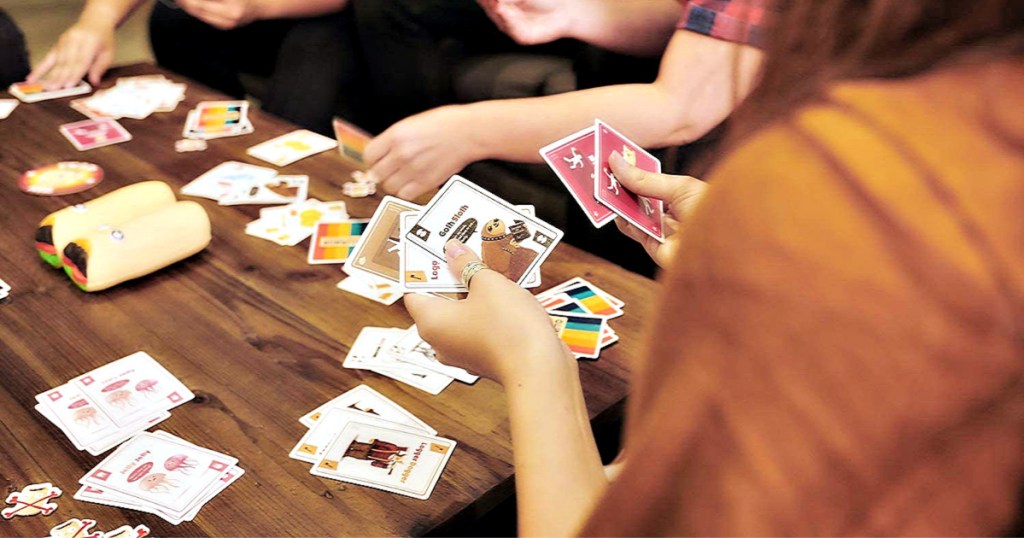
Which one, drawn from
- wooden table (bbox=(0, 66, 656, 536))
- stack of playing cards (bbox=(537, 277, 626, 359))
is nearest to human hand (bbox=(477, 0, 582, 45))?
wooden table (bbox=(0, 66, 656, 536))

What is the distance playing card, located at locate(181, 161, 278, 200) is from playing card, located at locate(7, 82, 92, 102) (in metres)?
0.61

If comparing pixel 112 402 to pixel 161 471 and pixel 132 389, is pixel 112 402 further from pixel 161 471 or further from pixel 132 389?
pixel 161 471

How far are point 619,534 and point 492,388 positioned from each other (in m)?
0.57

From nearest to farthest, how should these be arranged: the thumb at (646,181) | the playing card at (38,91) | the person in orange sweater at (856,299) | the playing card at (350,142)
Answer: the person in orange sweater at (856,299), the thumb at (646,181), the playing card at (350,142), the playing card at (38,91)

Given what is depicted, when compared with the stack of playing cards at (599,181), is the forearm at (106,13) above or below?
below

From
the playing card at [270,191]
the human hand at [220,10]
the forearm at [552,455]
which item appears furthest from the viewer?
the human hand at [220,10]

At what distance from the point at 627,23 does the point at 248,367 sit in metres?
1.16

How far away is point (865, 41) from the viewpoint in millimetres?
396

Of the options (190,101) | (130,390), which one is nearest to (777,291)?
(130,390)

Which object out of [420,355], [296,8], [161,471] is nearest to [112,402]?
[161,471]

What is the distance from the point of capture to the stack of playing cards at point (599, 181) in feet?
3.80

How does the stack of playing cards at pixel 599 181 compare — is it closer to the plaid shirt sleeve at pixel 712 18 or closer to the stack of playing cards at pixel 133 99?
the plaid shirt sleeve at pixel 712 18

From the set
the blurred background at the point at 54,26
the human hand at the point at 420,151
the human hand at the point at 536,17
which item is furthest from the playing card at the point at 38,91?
the blurred background at the point at 54,26

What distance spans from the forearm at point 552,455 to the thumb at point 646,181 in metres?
A: 0.45
